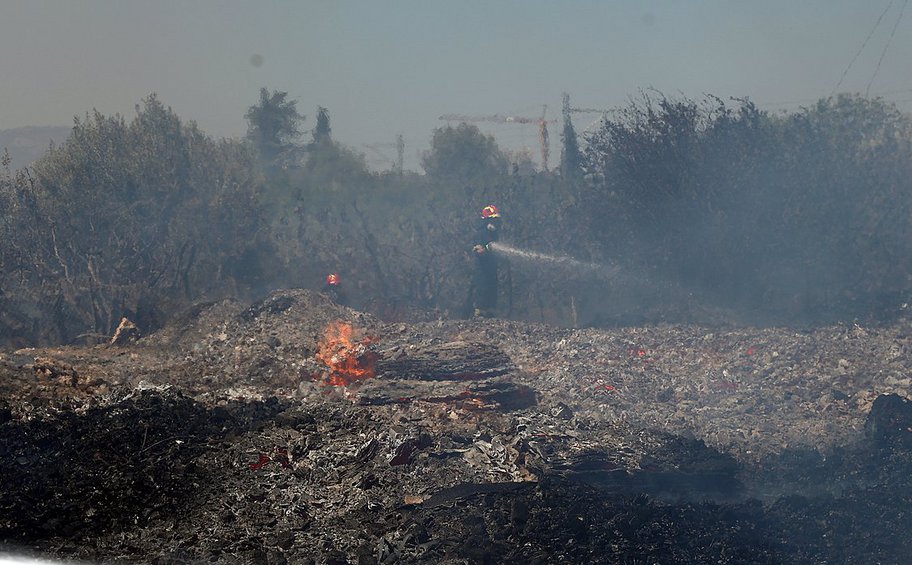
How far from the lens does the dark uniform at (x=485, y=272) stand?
66.5 ft

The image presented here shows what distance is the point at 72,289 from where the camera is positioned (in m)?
19.5

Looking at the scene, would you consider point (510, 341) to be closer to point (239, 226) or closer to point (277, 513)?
point (277, 513)

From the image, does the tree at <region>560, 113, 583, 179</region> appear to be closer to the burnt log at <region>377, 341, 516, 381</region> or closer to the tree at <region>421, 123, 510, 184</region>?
the tree at <region>421, 123, 510, 184</region>

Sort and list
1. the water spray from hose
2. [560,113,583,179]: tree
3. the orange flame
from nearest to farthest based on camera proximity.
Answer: the orange flame → the water spray from hose → [560,113,583,179]: tree

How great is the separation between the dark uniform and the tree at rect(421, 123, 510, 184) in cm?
1735

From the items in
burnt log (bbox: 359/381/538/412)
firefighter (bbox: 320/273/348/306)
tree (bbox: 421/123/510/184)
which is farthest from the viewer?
tree (bbox: 421/123/510/184)

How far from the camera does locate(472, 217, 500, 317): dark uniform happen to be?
798 inches

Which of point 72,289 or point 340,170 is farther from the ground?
point 340,170

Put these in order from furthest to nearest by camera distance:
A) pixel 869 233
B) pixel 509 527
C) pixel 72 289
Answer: pixel 869 233 < pixel 72 289 < pixel 509 527

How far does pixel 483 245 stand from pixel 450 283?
560 centimetres

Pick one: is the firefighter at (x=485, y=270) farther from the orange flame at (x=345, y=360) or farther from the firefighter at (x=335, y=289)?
the orange flame at (x=345, y=360)

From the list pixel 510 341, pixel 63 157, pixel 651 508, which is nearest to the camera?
pixel 651 508

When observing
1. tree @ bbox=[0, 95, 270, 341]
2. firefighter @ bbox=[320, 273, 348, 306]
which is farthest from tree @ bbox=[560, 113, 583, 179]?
tree @ bbox=[0, 95, 270, 341]

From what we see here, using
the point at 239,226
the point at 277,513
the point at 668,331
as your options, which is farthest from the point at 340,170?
the point at 277,513
